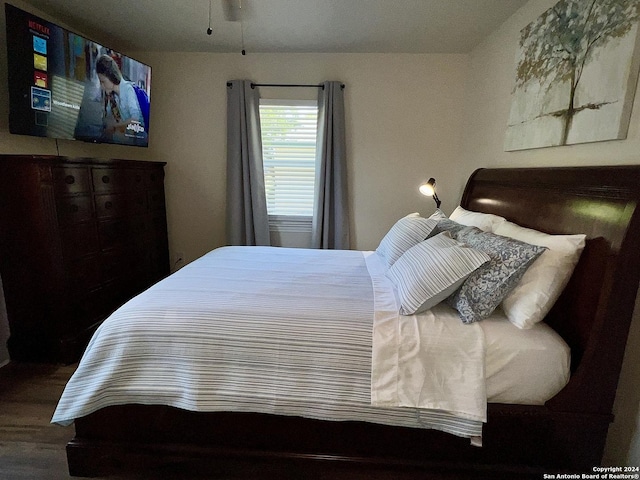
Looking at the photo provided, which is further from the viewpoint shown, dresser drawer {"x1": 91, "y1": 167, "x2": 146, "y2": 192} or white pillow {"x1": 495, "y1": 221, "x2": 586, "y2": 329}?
dresser drawer {"x1": 91, "y1": 167, "x2": 146, "y2": 192}

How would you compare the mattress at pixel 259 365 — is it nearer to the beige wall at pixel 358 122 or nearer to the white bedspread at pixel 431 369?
the white bedspread at pixel 431 369

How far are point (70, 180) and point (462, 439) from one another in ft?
8.85

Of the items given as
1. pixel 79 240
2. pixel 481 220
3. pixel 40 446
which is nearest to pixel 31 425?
pixel 40 446

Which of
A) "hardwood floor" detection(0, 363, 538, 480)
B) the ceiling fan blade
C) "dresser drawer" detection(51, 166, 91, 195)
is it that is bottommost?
"hardwood floor" detection(0, 363, 538, 480)

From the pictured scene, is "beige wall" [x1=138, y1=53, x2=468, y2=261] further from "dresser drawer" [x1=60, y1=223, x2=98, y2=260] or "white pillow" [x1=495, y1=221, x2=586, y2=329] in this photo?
"white pillow" [x1=495, y1=221, x2=586, y2=329]

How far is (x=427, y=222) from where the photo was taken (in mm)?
2020

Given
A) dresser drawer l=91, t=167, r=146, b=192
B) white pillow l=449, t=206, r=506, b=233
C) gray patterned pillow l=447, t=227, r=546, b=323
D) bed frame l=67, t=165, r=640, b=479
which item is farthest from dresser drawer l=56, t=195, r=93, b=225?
white pillow l=449, t=206, r=506, b=233

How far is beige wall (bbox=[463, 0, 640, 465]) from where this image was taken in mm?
1382

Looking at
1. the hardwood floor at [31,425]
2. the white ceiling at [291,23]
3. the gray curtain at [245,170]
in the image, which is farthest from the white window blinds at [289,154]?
the hardwood floor at [31,425]

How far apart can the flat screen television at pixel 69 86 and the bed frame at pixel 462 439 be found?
1.88m

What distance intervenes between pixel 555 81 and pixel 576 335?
4.56 feet

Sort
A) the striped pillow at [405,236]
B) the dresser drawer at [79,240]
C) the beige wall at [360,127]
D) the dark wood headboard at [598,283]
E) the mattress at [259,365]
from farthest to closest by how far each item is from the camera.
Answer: the beige wall at [360,127] → the dresser drawer at [79,240] → the striped pillow at [405,236] → the mattress at [259,365] → the dark wood headboard at [598,283]

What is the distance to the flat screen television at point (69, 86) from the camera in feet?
6.42

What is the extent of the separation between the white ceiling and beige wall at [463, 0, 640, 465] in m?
0.18
